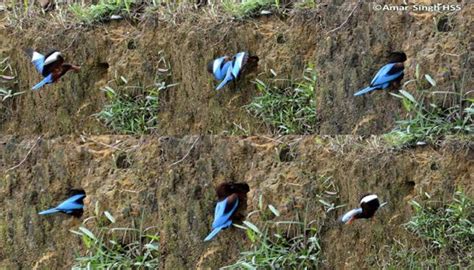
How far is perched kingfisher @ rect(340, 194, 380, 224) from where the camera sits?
541 cm

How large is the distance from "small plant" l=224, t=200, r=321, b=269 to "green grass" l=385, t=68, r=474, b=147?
64cm

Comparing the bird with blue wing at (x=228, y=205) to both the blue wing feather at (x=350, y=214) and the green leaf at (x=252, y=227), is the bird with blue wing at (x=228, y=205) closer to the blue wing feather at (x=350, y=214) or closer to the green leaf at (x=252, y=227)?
the green leaf at (x=252, y=227)

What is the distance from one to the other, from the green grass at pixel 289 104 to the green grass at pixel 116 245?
886mm

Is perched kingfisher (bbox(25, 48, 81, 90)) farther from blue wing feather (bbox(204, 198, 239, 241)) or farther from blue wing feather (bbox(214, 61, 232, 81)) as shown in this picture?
blue wing feather (bbox(204, 198, 239, 241))

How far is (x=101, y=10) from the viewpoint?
6336 millimetres

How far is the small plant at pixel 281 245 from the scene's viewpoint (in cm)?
555

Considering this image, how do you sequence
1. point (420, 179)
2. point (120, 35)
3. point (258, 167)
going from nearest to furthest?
point (420, 179), point (258, 167), point (120, 35)

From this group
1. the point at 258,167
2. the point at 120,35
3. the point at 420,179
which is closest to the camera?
the point at 420,179

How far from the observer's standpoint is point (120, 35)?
6.27m

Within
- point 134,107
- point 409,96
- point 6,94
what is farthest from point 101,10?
point 409,96

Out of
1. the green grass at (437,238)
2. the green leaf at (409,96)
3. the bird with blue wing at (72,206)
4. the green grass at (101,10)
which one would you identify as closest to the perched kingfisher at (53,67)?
the green grass at (101,10)

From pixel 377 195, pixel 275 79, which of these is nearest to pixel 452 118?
pixel 377 195

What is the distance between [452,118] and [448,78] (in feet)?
0.65

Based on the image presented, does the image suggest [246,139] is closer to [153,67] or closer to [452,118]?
[153,67]
